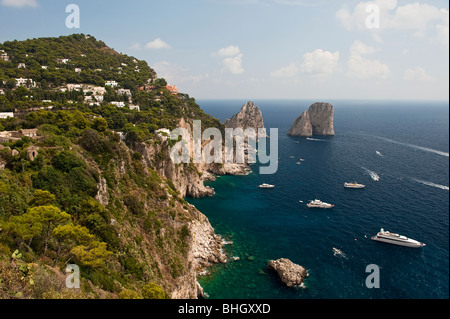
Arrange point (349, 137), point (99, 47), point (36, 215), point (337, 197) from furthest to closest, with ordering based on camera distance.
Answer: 1. point (349, 137)
2. point (99, 47)
3. point (337, 197)
4. point (36, 215)

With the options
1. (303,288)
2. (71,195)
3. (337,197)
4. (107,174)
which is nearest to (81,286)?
(71,195)

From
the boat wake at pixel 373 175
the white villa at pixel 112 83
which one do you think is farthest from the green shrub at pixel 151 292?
the white villa at pixel 112 83

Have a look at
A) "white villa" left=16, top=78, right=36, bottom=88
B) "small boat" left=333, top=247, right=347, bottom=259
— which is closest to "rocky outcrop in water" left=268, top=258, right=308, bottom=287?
"small boat" left=333, top=247, right=347, bottom=259

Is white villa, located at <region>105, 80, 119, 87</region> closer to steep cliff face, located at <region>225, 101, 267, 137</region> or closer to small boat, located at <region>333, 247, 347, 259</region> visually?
steep cliff face, located at <region>225, 101, 267, 137</region>

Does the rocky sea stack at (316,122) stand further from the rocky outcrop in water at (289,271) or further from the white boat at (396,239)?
the rocky outcrop in water at (289,271)

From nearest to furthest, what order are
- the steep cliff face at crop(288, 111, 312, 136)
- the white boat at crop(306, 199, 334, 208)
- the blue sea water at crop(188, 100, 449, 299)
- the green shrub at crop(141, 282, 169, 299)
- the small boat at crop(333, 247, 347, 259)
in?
the green shrub at crop(141, 282, 169, 299) < the blue sea water at crop(188, 100, 449, 299) < the small boat at crop(333, 247, 347, 259) < the white boat at crop(306, 199, 334, 208) < the steep cliff face at crop(288, 111, 312, 136)

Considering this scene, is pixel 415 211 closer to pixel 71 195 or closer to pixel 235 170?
pixel 235 170

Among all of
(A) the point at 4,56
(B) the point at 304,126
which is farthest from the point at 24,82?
(B) the point at 304,126
